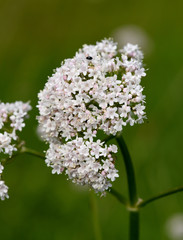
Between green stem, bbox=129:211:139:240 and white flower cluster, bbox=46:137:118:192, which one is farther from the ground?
white flower cluster, bbox=46:137:118:192

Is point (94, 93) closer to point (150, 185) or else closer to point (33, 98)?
point (150, 185)

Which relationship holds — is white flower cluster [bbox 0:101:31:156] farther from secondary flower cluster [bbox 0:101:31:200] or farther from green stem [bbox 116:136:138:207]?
green stem [bbox 116:136:138:207]

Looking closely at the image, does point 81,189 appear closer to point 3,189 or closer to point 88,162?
point 3,189

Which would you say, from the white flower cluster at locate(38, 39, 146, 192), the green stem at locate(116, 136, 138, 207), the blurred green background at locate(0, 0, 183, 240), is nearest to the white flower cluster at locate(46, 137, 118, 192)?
the white flower cluster at locate(38, 39, 146, 192)

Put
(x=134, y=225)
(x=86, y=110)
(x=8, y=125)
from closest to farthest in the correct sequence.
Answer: (x=86, y=110) → (x=134, y=225) → (x=8, y=125)

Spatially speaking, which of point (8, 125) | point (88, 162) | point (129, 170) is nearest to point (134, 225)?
point (129, 170)

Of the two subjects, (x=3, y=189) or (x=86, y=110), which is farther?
(x=3, y=189)

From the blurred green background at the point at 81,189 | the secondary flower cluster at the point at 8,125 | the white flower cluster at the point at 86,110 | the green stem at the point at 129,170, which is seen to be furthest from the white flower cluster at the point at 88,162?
the blurred green background at the point at 81,189
